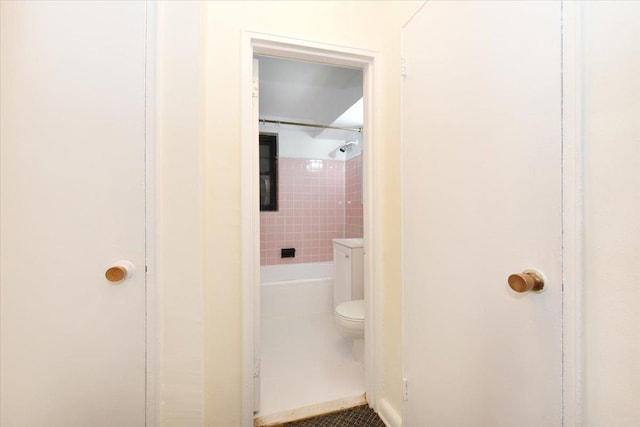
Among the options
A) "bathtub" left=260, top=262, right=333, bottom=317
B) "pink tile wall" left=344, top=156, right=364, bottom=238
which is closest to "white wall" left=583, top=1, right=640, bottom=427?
"bathtub" left=260, top=262, right=333, bottom=317

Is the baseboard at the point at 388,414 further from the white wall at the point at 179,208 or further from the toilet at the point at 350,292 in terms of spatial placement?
the white wall at the point at 179,208

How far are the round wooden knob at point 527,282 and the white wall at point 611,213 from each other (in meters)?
0.09

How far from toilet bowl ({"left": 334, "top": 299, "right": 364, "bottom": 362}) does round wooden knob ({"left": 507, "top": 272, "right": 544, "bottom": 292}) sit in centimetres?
131

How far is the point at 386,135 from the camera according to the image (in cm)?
145

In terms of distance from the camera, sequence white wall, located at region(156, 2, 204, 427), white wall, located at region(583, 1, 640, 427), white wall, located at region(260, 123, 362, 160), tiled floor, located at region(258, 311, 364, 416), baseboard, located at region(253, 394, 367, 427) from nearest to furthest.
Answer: white wall, located at region(583, 1, 640, 427) < white wall, located at region(156, 2, 204, 427) < baseboard, located at region(253, 394, 367, 427) < tiled floor, located at region(258, 311, 364, 416) < white wall, located at region(260, 123, 362, 160)

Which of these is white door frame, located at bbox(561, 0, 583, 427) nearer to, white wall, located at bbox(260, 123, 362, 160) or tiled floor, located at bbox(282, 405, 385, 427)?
tiled floor, located at bbox(282, 405, 385, 427)

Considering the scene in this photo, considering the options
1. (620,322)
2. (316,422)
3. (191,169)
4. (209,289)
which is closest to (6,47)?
(191,169)

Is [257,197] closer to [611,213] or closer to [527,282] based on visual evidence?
→ [527,282]

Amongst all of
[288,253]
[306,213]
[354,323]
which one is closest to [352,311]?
[354,323]

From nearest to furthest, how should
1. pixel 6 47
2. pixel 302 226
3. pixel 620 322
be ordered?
pixel 620 322
pixel 6 47
pixel 302 226

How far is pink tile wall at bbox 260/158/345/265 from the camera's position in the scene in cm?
350

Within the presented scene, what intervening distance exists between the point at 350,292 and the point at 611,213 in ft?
7.05

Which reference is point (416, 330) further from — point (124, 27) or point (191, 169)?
point (124, 27)

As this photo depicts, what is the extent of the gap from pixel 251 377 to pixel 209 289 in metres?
0.51
